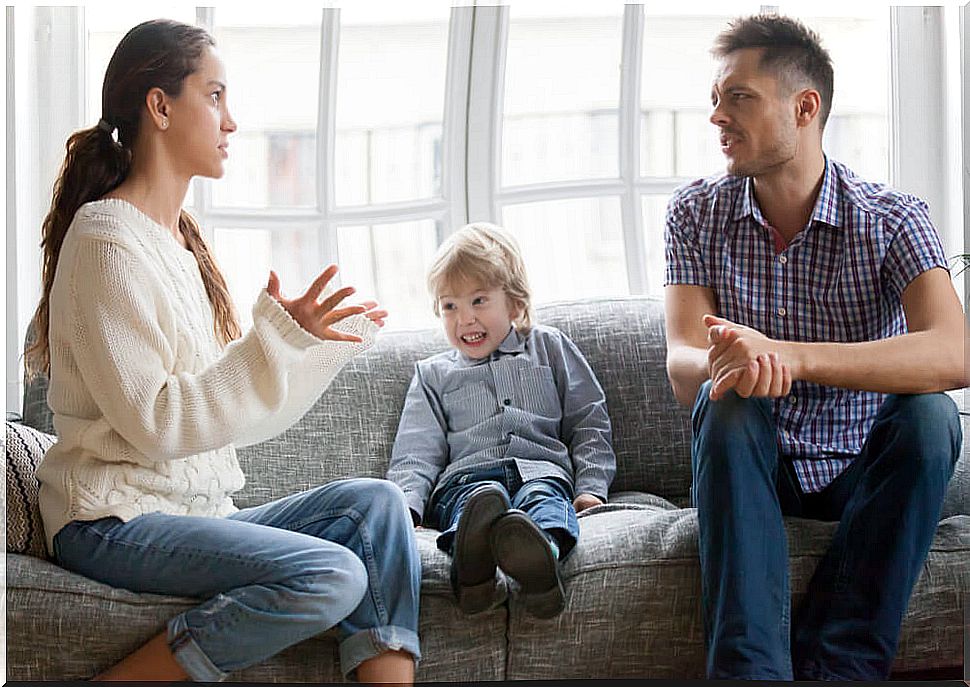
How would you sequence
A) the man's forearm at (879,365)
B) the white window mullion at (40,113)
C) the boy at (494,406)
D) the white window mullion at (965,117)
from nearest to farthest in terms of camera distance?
1. the man's forearm at (879,365)
2. the boy at (494,406)
3. the white window mullion at (965,117)
4. the white window mullion at (40,113)

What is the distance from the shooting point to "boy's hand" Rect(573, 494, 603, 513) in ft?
6.70

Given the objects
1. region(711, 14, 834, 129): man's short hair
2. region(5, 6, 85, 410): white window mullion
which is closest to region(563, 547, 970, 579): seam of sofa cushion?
region(711, 14, 834, 129): man's short hair

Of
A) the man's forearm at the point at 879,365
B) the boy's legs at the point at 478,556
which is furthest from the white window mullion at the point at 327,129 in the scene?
the man's forearm at the point at 879,365

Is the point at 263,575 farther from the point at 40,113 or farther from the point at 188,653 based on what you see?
the point at 40,113

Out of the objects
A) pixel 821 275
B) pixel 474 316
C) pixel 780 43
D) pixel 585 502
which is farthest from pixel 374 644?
pixel 780 43

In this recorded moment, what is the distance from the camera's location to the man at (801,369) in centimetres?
168

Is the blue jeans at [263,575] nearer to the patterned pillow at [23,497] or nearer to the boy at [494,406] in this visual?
the patterned pillow at [23,497]

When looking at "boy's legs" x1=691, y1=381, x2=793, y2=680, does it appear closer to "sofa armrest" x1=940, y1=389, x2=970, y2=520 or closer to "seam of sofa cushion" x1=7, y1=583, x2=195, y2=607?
"sofa armrest" x1=940, y1=389, x2=970, y2=520

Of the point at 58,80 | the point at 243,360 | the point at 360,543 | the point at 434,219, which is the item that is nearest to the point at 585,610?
the point at 360,543

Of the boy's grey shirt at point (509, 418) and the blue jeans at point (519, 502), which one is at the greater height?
the boy's grey shirt at point (509, 418)

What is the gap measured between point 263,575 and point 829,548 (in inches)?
34.4

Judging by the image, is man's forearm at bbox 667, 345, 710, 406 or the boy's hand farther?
the boy's hand

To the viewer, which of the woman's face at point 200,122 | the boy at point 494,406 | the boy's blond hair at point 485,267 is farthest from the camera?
the boy's blond hair at point 485,267

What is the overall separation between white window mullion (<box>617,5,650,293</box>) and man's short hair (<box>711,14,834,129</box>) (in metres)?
0.97
